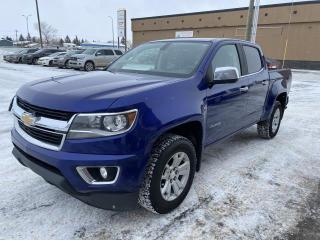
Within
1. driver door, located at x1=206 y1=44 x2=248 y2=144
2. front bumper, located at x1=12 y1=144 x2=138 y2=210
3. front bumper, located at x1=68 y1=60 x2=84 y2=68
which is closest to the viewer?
front bumper, located at x1=12 y1=144 x2=138 y2=210

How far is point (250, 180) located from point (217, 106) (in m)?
1.12

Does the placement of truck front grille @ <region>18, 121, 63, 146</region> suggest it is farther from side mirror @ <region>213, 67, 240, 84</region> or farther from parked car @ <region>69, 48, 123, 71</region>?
parked car @ <region>69, 48, 123, 71</region>

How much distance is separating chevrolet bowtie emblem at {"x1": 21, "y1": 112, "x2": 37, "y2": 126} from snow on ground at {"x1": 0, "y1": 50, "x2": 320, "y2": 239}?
951 mm

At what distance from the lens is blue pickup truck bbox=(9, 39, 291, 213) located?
8.23 feet

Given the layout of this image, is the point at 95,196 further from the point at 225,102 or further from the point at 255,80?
the point at 255,80

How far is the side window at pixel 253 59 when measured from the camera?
4762 millimetres

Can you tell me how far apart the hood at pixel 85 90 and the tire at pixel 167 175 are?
23.4 inches

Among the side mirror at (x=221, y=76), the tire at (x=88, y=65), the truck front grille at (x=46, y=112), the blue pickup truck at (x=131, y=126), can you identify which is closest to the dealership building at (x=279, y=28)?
the tire at (x=88, y=65)

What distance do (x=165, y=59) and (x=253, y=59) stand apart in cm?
180

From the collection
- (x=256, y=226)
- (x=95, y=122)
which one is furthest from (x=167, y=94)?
(x=256, y=226)

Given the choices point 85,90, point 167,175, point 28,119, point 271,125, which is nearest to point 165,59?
point 85,90

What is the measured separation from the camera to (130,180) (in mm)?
2617

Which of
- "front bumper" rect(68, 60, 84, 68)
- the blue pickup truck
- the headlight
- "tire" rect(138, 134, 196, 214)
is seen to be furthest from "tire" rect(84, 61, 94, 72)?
the headlight

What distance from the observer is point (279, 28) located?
3130 centimetres
